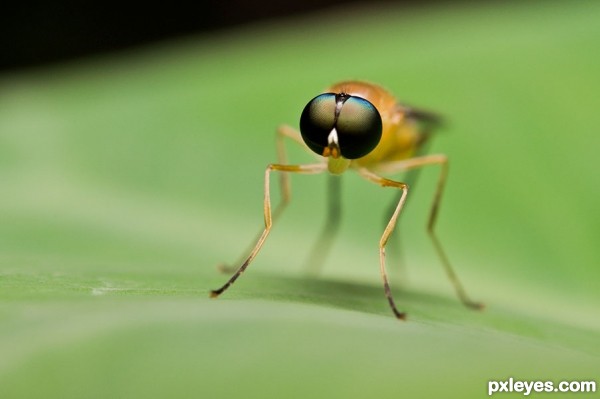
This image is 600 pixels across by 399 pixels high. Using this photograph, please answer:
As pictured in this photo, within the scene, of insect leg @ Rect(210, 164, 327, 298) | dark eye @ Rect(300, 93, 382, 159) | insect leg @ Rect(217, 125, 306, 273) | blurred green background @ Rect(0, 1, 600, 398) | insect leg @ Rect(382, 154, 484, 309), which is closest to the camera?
blurred green background @ Rect(0, 1, 600, 398)

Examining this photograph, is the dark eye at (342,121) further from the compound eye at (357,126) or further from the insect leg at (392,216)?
the insect leg at (392,216)

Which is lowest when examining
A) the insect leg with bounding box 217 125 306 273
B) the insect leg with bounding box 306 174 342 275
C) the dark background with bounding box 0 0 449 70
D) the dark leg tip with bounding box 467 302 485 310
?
the dark leg tip with bounding box 467 302 485 310

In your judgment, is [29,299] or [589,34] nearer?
[29,299]

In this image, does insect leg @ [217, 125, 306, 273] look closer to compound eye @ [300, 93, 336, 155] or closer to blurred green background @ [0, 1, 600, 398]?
blurred green background @ [0, 1, 600, 398]

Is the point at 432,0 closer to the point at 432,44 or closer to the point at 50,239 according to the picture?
the point at 432,44

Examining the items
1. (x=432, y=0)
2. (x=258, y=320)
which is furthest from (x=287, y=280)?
(x=432, y=0)

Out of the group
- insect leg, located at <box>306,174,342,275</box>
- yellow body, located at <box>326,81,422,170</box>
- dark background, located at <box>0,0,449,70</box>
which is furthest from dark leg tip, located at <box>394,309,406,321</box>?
dark background, located at <box>0,0,449,70</box>

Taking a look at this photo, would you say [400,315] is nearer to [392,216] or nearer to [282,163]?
[392,216]
